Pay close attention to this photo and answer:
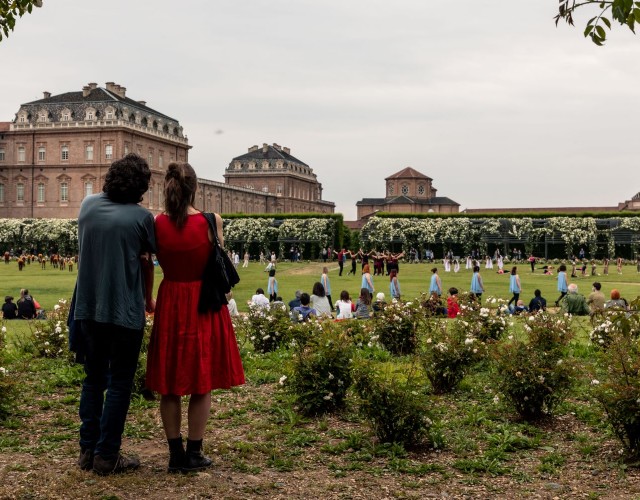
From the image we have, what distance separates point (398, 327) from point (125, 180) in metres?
5.53

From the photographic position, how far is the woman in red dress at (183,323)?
4340 millimetres

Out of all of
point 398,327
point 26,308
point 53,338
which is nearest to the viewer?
point 53,338

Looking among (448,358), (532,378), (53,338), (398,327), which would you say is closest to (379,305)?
Result: (398,327)

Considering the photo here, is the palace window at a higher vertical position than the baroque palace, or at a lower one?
lower

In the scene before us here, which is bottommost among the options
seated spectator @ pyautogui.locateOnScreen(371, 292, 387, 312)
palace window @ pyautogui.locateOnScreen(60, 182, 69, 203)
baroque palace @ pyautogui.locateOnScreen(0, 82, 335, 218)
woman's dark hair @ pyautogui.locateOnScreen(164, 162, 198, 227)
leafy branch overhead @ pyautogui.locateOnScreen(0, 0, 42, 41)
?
seated spectator @ pyautogui.locateOnScreen(371, 292, 387, 312)

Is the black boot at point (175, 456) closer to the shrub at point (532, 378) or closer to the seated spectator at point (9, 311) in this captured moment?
the shrub at point (532, 378)

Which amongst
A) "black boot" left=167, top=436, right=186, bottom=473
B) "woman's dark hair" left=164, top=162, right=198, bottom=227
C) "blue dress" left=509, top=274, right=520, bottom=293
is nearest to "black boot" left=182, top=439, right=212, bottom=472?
"black boot" left=167, top=436, right=186, bottom=473

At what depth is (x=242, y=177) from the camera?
102 metres

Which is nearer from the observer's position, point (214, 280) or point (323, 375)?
point (214, 280)

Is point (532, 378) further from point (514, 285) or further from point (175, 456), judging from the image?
point (514, 285)

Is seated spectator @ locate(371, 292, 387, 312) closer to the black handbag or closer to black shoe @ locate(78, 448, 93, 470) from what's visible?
the black handbag

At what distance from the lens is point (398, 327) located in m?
9.28

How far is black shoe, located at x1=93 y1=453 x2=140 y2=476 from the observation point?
14.2 ft

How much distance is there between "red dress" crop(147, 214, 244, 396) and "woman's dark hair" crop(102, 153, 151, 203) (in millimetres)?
225
